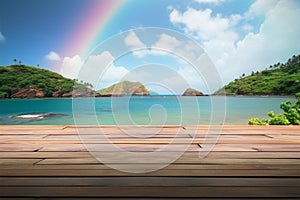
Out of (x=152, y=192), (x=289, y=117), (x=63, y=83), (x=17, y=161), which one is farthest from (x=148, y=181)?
(x=63, y=83)

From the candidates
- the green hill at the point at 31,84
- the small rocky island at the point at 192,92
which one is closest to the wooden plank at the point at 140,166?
the small rocky island at the point at 192,92

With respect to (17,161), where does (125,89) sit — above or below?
above

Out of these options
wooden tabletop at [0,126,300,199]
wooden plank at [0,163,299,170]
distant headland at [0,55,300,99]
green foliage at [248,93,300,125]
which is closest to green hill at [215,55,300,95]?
distant headland at [0,55,300,99]

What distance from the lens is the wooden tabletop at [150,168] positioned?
844mm

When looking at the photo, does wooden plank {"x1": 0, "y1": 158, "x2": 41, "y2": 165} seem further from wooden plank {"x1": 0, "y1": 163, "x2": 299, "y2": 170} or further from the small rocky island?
the small rocky island

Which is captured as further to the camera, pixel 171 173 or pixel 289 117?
pixel 289 117

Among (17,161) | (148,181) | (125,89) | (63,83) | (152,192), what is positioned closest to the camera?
(152,192)

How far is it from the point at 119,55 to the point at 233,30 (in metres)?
32.4

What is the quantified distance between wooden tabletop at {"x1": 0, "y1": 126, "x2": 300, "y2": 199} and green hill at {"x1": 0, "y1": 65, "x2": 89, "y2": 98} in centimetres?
2191

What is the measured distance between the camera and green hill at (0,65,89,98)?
23734mm

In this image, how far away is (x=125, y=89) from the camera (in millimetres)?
1363

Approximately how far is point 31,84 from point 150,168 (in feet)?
85.7

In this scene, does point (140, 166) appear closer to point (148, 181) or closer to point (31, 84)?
point (148, 181)

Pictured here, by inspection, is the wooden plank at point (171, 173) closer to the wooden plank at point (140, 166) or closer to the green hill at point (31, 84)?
→ the wooden plank at point (140, 166)
